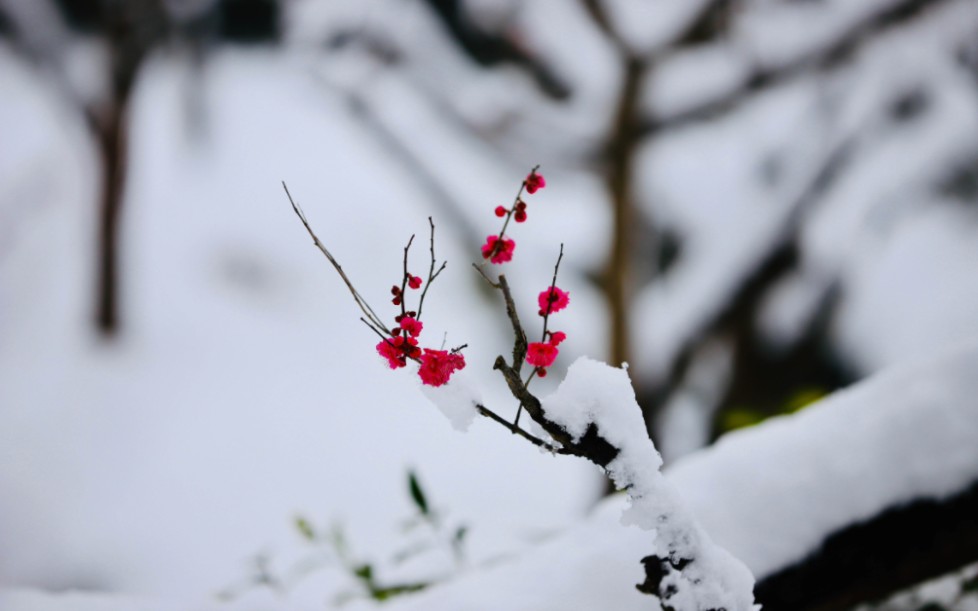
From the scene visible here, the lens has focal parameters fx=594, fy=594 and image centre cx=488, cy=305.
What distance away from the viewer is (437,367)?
564mm

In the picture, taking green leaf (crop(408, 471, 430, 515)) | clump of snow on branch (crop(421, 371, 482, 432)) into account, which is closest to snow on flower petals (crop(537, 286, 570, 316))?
clump of snow on branch (crop(421, 371, 482, 432))

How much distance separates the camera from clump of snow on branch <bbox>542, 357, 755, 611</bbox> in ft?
1.90

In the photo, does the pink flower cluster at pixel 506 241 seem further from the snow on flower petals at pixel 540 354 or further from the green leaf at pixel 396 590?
the green leaf at pixel 396 590

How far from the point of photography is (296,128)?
656cm

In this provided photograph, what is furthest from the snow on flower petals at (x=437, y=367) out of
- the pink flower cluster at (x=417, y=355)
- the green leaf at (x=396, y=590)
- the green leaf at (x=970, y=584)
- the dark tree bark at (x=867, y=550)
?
the green leaf at (x=970, y=584)

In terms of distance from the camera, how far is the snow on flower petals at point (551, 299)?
583mm

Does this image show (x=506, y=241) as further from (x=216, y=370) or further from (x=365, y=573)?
(x=216, y=370)

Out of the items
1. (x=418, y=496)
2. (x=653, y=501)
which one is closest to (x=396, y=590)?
(x=418, y=496)

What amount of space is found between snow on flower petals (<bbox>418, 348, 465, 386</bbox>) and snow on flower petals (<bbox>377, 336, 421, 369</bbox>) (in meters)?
0.01

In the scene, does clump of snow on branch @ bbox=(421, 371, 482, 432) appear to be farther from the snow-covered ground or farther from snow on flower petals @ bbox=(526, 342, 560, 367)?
the snow-covered ground

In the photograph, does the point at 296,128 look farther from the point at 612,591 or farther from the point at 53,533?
the point at 612,591

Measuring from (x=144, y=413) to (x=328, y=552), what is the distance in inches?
108

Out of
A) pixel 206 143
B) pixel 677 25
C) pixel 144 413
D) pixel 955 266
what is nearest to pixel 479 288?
pixel 677 25

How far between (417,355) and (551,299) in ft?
0.47
